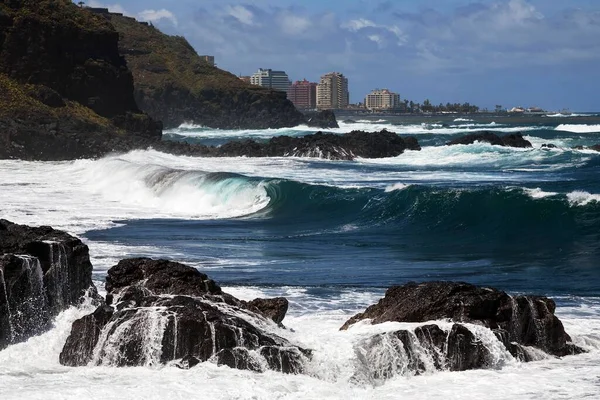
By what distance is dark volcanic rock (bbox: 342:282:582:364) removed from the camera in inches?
492

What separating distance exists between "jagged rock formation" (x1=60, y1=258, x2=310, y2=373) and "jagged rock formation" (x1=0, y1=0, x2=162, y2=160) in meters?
39.2

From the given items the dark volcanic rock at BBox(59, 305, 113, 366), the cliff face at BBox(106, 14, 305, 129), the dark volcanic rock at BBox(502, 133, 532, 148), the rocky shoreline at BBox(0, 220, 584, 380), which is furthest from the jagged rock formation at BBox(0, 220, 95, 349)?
the cliff face at BBox(106, 14, 305, 129)

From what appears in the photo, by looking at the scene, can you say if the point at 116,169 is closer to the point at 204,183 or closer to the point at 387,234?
the point at 204,183

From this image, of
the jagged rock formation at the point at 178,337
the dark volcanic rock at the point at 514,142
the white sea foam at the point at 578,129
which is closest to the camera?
the jagged rock formation at the point at 178,337

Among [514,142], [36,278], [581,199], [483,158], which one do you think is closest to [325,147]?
[483,158]

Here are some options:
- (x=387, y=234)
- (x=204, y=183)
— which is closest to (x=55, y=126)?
(x=204, y=183)

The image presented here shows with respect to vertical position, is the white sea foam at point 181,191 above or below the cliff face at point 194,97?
below

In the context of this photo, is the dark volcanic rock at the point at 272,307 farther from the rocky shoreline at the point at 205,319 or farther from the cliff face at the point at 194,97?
the cliff face at the point at 194,97

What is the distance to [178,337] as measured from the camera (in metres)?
11.5

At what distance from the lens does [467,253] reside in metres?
22.5

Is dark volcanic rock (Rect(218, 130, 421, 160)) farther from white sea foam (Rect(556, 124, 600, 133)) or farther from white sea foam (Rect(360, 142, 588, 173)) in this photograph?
white sea foam (Rect(556, 124, 600, 133))

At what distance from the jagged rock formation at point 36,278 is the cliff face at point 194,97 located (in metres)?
99.3

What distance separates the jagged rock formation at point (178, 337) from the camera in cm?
1144

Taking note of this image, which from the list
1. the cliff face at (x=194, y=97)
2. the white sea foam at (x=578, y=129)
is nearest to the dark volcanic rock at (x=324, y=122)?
the cliff face at (x=194, y=97)
